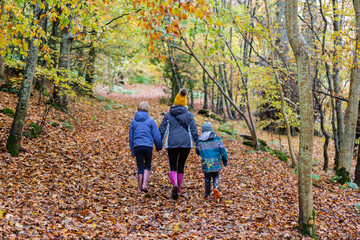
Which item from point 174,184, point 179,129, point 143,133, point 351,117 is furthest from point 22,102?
point 351,117

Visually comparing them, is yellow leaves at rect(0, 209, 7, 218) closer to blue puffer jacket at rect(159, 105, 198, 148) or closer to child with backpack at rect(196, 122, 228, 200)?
blue puffer jacket at rect(159, 105, 198, 148)

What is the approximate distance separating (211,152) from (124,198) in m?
2.20

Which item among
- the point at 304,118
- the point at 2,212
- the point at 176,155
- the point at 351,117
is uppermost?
the point at 304,118

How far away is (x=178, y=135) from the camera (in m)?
6.12

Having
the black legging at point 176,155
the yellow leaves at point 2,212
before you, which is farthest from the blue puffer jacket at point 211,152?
the yellow leaves at point 2,212

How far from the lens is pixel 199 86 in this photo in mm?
21578

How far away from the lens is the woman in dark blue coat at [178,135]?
612 cm

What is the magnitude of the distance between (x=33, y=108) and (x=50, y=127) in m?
1.55

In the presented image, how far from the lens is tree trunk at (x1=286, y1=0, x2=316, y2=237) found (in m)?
4.77

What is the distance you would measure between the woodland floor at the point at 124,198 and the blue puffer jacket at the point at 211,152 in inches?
33.3

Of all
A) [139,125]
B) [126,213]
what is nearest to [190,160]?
[139,125]

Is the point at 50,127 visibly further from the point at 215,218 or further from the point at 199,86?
the point at 199,86

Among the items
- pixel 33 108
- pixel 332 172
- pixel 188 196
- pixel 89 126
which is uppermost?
pixel 33 108

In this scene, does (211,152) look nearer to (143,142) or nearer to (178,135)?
(178,135)
